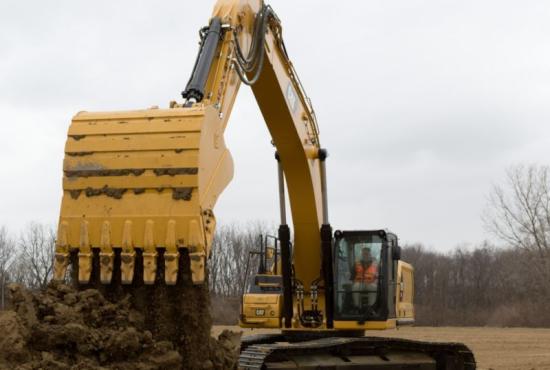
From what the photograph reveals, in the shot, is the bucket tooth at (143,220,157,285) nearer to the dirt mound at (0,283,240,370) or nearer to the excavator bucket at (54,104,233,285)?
the excavator bucket at (54,104,233,285)

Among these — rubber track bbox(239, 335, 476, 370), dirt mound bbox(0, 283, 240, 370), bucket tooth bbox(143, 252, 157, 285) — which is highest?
bucket tooth bbox(143, 252, 157, 285)

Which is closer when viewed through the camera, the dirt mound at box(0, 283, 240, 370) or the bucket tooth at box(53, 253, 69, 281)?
the dirt mound at box(0, 283, 240, 370)

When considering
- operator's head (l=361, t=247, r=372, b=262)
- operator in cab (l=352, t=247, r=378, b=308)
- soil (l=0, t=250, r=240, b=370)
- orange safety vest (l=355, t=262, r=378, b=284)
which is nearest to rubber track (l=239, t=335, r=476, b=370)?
operator in cab (l=352, t=247, r=378, b=308)

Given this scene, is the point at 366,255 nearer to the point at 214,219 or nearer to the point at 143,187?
the point at 214,219

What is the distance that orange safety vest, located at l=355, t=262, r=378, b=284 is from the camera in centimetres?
1048

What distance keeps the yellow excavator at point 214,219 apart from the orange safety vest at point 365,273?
0.02m

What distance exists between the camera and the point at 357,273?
10.6 meters

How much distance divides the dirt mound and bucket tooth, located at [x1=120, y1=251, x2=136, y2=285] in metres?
0.19

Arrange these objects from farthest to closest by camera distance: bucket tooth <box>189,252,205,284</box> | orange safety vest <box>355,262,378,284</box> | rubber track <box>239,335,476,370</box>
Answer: orange safety vest <box>355,262,378,284</box> < rubber track <box>239,335,476,370</box> < bucket tooth <box>189,252,205,284</box>

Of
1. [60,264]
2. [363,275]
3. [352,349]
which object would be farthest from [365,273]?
[60,264]

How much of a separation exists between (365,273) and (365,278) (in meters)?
0.07

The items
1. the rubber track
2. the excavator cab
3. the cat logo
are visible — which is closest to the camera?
the rubber track

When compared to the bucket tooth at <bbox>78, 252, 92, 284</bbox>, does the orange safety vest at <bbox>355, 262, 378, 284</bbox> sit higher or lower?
higher

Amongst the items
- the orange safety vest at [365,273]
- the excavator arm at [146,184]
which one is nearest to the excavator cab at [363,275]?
the orange safety vest at [365,273]
